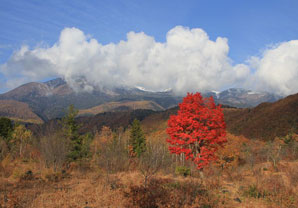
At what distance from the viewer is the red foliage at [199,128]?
16.6 meters

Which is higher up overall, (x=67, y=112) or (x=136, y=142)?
(x=67, y=112)

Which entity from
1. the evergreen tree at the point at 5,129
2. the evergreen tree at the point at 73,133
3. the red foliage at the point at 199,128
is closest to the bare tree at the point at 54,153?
the red foliage at the point at 199,128

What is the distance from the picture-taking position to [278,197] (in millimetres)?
9641

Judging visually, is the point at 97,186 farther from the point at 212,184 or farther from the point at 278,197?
the point at 278,197

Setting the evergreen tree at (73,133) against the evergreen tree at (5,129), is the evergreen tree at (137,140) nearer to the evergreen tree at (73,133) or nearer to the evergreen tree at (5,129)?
the evergreen tree at (73,133)

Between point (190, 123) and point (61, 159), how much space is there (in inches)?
487

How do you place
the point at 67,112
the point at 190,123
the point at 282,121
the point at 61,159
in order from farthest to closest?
the point at 282,121
the point at 67,112
the point at 61,159
the point at 190,123

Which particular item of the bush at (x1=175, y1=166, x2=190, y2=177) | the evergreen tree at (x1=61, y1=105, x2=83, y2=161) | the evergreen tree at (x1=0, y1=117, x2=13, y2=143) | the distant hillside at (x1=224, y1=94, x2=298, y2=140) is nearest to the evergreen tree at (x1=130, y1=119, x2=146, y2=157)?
the evergreen tree at (x1=61, y1=105, x2=83, y2=161)

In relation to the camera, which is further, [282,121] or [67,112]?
[282,121]

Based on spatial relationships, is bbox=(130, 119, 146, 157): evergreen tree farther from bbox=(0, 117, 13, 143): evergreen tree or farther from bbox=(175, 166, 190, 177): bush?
bbox=(175, 166, 190, 177): bush

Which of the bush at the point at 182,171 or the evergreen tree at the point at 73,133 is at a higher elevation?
the evergreen tree at the point at 73,133

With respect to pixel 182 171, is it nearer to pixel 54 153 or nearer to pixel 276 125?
pixel 54 153

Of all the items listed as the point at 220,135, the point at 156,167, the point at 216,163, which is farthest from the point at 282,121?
the point at 156,167

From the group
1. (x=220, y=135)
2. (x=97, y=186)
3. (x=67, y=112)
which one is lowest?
(x=97, y=186)
